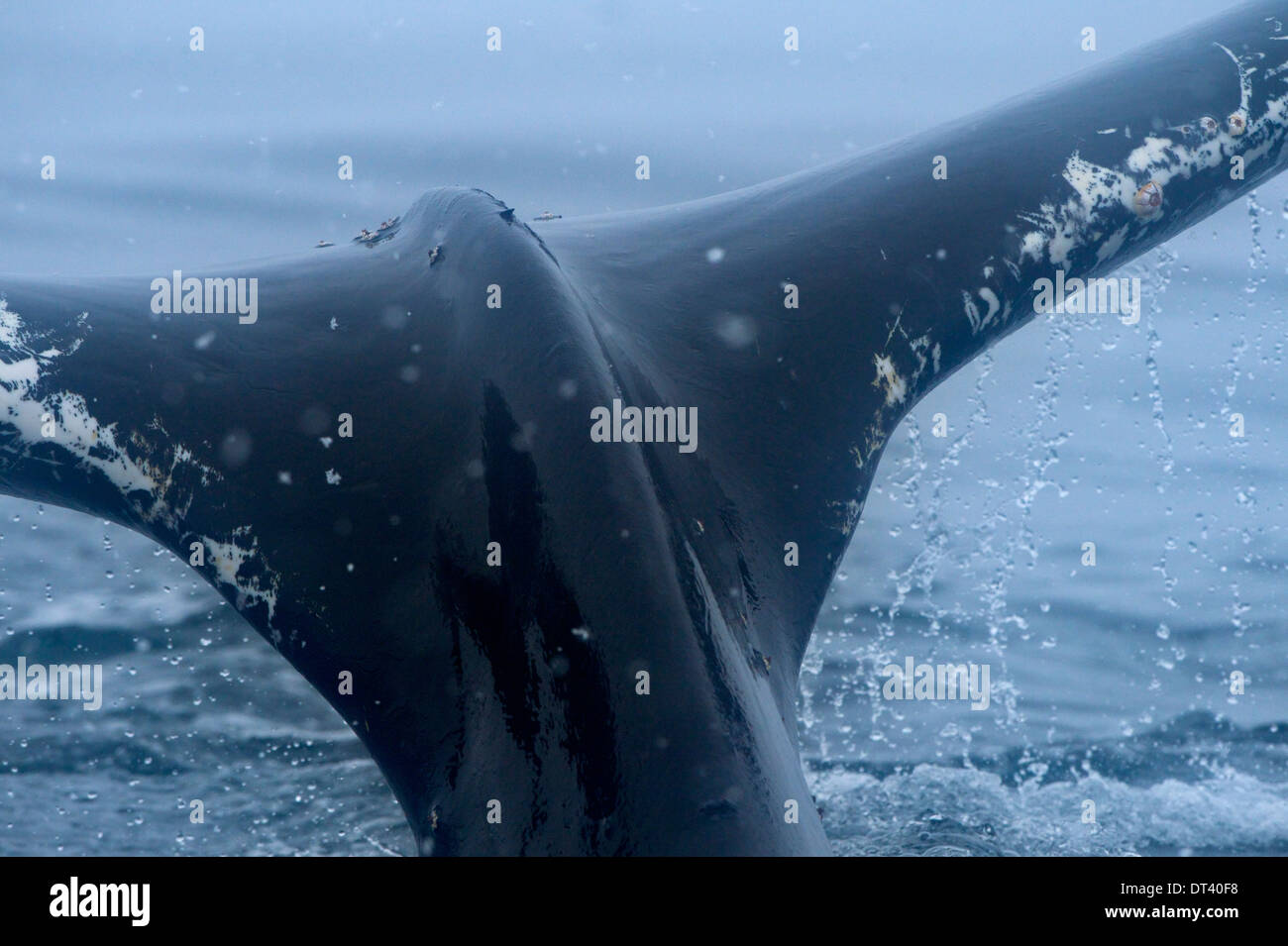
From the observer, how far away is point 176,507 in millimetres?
3273

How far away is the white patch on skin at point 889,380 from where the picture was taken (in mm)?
3676

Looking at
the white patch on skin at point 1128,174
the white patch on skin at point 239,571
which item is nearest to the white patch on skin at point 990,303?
the white patch on skin at point 1128,174

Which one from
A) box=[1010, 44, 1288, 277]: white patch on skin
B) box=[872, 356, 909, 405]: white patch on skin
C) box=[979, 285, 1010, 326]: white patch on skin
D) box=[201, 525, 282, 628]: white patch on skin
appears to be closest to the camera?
box=[201, 525, 282, 628]: white patch on skin

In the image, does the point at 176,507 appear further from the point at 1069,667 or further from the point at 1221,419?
the point at 1221,419

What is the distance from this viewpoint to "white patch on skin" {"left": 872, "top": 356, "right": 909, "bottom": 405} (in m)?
3.68

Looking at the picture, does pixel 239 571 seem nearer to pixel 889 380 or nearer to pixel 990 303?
pixel 889 380

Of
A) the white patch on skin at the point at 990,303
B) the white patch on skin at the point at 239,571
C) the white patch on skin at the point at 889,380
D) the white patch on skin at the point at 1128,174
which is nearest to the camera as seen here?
the white patch on skin at the point at 239,571

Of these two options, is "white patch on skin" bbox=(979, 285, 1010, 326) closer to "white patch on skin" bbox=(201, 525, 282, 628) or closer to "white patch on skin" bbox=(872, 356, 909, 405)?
"white patch on skin" bbox=(872, 356, 909, 405)

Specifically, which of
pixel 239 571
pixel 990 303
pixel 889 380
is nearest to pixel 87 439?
pixel 239 571

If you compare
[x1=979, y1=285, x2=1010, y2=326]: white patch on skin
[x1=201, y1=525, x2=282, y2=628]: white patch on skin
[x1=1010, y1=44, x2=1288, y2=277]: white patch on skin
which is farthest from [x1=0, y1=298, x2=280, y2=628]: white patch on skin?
[x1=1010, y1=44, x2=1288, y2=277]: white patch on skin

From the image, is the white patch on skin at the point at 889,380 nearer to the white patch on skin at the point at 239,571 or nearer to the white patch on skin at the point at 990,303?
the white patch on skin at the point at 990,303

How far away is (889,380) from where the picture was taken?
3689 mm

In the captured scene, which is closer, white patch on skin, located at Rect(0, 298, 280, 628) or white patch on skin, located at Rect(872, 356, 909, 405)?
white patch on skin, located at Rect(0, 298, 280, 628)
